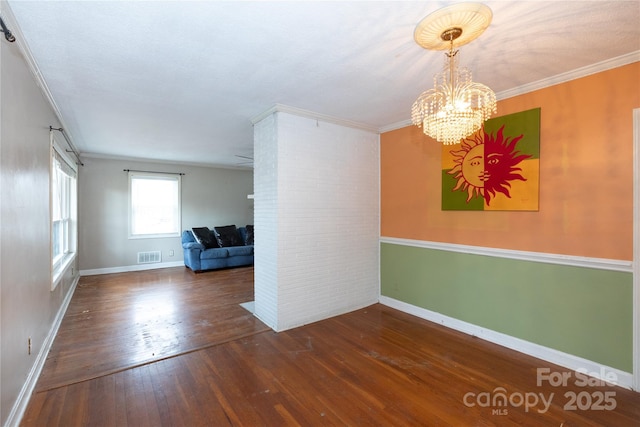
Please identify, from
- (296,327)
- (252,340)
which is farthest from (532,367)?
(252,340)

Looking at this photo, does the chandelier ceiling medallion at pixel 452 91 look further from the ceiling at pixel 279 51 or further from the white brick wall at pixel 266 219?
the white brick wall at pixel 266 219

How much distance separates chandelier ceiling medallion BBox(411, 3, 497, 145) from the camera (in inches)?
59.0

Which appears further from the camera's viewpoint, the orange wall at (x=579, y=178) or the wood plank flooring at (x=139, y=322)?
the wood plank flooring at (x=139, y=322)

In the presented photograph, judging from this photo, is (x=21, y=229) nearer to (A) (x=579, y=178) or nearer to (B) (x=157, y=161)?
(A) (x=579, y=178)

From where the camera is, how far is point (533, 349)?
99.4 inches

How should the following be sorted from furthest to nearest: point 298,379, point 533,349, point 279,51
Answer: point 533,349, point 298,379, point 279,51

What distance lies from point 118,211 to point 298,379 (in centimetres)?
571

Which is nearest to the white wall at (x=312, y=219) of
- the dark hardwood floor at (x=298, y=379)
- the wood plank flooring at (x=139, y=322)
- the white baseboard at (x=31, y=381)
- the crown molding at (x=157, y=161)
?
the dark hardwood floor at (x=298, y=379)

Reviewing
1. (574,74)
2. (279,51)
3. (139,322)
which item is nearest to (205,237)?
(139,322)

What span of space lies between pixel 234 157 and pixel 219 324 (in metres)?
3.80

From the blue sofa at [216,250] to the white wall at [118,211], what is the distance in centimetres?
51

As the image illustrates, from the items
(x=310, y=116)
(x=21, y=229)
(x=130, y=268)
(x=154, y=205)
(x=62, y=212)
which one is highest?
(x=310, y=116)

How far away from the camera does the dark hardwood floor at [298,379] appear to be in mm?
1810

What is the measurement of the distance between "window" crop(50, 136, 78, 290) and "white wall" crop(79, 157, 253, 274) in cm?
78
